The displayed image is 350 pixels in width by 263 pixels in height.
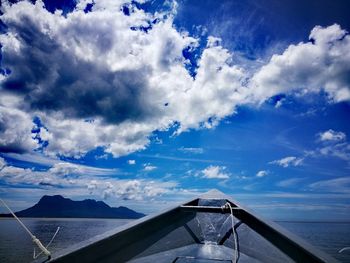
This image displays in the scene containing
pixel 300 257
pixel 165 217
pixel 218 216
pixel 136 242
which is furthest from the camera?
pixel 218 216

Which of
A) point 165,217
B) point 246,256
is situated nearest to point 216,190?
point 165,217

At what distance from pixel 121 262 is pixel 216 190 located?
6.49 m

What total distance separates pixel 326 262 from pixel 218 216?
10.9 ft

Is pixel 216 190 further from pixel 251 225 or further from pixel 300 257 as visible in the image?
pixel 300 257

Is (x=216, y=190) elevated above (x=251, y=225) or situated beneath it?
elevated above

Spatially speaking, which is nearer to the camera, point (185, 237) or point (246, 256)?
point (246, 256)

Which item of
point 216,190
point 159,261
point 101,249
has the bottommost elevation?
point 159,261

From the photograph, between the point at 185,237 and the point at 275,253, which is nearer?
the point at 275,253

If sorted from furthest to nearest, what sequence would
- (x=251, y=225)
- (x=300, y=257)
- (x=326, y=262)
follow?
(x=251, y=225), (x=300, y=257), (x=326, y=262)

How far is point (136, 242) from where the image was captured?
129 inches

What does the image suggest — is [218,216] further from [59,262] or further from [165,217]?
[59,262]

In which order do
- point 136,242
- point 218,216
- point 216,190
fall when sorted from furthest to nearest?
1. point 216,190
2. point 218,216
3. point 136,242

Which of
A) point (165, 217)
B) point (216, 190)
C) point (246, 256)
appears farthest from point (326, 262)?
point (216, 190)

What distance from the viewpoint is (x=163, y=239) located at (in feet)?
12.0
